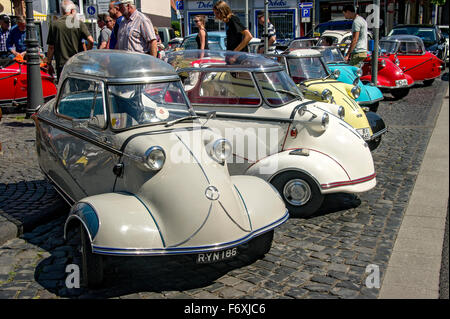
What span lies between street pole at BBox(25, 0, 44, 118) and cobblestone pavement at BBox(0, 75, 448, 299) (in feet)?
12.5

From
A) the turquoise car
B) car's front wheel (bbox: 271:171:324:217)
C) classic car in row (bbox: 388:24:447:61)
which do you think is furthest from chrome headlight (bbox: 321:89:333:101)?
classic car in row (bbox: 388:24:447:61)

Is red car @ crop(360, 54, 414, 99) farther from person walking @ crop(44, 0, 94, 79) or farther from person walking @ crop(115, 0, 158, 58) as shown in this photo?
person walking @ crop(115, 0, 158, 58)

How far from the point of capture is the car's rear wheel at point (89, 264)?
389cm

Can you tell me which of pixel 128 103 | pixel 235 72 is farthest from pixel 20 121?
pixel 128 103

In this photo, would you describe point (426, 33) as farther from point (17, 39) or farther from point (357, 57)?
point (17, 39)

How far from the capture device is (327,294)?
3.97m

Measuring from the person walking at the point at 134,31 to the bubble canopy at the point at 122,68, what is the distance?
2615 mm

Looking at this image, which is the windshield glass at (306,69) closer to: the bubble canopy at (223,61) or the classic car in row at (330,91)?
the classic car in row at (330,91)

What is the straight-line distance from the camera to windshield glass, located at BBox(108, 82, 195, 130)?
14.6 ft

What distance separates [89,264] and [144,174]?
2.46 ft

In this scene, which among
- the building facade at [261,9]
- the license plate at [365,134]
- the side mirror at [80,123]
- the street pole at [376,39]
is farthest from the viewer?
the building facade at [261,9]

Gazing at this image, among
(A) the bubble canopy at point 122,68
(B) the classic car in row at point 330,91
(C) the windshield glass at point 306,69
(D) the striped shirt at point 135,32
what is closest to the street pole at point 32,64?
(D) the striped shirt at point 135,32

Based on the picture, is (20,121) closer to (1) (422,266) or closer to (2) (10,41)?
(2) (10,41)

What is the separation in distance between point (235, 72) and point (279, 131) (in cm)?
87
